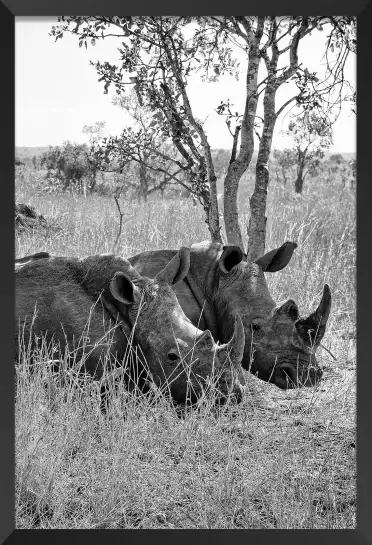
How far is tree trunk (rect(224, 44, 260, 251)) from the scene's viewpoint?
7410 millimetres

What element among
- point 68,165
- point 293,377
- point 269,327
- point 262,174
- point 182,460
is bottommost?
point 182,460

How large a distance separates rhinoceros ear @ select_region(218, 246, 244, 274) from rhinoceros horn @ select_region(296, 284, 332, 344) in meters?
0.83

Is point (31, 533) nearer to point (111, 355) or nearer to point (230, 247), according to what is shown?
point (111, 355)

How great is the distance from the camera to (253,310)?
244 inches

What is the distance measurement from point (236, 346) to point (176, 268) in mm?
803

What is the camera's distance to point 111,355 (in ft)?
18.4

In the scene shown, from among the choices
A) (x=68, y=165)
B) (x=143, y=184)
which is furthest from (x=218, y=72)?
(x=68, y=165)

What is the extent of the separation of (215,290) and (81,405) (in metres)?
1.71

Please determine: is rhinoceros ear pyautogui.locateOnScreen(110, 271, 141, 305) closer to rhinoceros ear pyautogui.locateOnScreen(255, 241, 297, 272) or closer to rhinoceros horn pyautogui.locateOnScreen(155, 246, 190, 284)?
rhinoceros horn pyautogui.locateOnScreen(155, 246, 190, 284)

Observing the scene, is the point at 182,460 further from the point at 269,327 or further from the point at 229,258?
the point at 229,258

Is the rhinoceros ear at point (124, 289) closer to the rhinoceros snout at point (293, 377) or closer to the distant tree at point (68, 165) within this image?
the rhinoceros snout at point (293, 377)

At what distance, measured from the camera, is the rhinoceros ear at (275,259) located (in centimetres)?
659

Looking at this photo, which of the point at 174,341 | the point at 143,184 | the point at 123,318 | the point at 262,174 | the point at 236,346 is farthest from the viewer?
the point at 143,184
